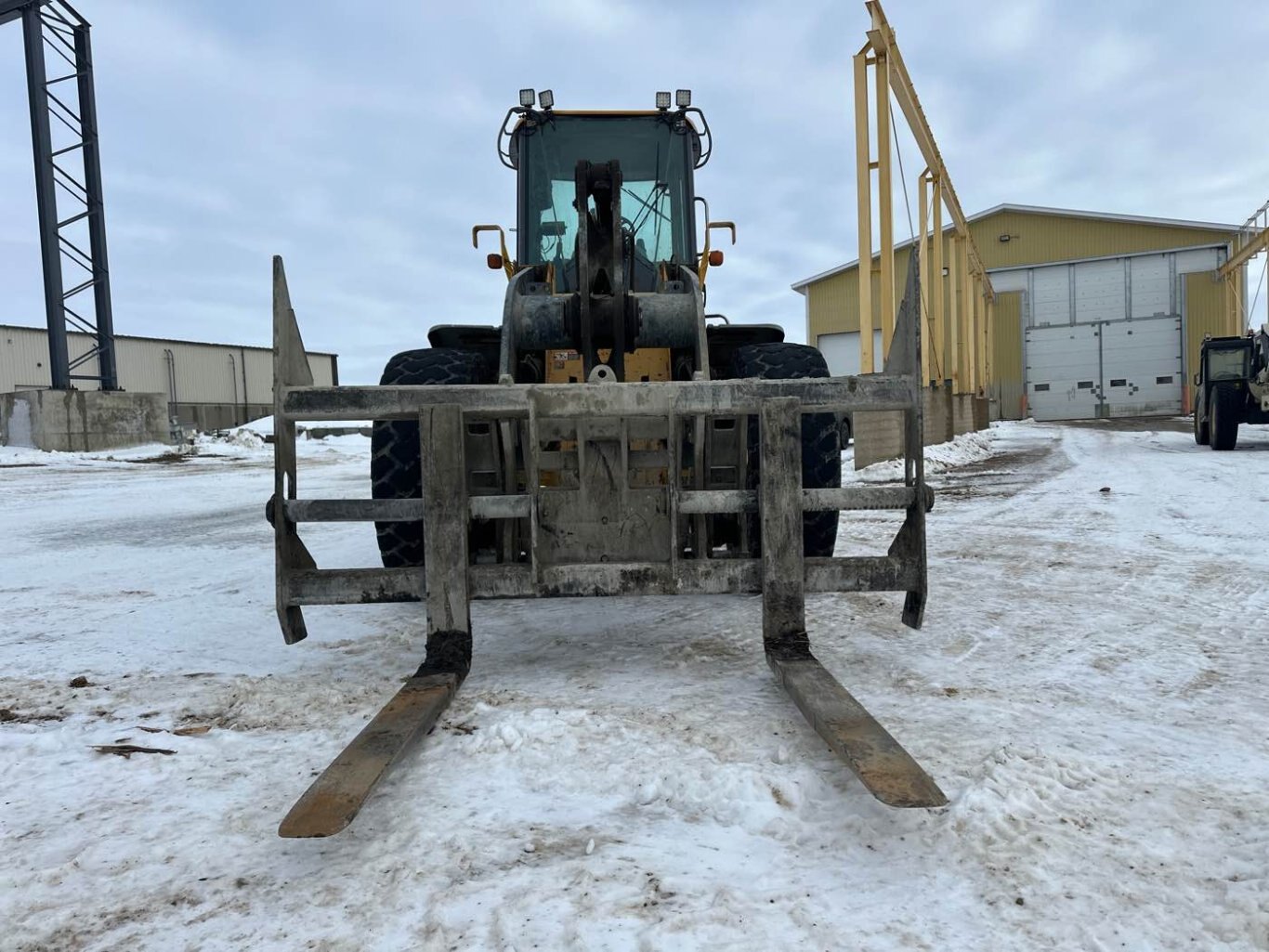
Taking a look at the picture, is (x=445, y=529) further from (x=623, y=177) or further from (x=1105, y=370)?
(x=1105, y=370)

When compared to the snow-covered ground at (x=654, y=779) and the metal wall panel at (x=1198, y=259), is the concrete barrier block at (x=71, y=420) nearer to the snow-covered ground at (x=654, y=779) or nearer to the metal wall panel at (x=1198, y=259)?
the snow-covered ground at (x=654, y=779)

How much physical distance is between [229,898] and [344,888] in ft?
0.75

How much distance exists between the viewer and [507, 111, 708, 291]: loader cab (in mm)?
4992

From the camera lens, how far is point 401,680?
3021 mm

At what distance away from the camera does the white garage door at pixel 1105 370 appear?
33.0 meters

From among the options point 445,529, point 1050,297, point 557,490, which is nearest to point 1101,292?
point 1050,297

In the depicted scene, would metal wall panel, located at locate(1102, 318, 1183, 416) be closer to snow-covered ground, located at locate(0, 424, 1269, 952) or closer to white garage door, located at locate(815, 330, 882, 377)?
white garage door, located at locate(815, 330, 882, 377)

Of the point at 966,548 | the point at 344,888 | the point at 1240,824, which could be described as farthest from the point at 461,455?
the point at 966,548

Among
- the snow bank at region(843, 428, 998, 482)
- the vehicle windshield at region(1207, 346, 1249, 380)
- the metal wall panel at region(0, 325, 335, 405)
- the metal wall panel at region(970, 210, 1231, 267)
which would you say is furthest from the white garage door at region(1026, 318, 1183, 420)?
the metal wall panel at region(0, 325, 335, 405)

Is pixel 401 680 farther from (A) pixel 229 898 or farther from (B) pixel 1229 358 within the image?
(B) pixel 1229 358

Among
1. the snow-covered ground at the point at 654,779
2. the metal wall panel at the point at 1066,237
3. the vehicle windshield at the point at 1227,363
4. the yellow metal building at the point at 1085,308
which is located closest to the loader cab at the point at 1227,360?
the vehicle windshield at the point at 1227,363

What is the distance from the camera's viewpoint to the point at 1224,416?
14.1 metres

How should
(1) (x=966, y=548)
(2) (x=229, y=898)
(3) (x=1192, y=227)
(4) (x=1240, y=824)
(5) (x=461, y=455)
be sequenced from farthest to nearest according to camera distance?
(3) (x=1192, y=227) < (1) (x=966, y=548) < (5) (x=461, y=455) < (4) (x=1240, y=824) < (2) (x=229, y=898)

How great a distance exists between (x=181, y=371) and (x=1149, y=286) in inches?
1705
